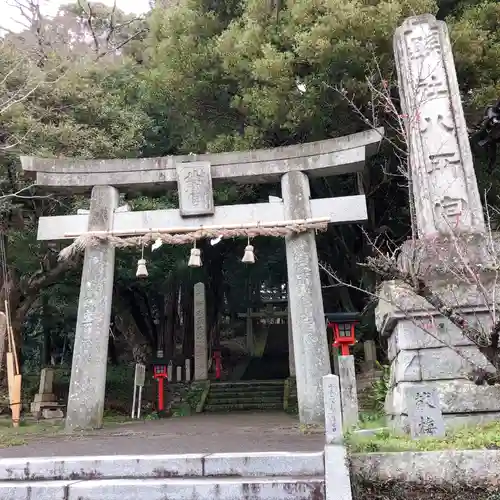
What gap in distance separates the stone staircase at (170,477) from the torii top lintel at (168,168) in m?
6.45

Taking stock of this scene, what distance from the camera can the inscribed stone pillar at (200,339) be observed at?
60.4 feet

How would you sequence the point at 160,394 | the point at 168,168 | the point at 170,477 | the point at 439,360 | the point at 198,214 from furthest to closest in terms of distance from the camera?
the point at 160,394, the point at 168,168, the point at 198,214, the point at 439,360, the point at 170,477

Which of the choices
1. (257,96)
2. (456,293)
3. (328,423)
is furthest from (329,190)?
(328,423)

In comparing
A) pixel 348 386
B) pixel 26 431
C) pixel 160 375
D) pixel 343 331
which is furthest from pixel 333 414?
pixel 160 375

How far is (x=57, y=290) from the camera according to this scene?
18094mm

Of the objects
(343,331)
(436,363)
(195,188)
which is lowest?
(436,363)

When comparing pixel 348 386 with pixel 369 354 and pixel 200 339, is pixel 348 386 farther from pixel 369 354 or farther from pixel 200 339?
pixel 200 339

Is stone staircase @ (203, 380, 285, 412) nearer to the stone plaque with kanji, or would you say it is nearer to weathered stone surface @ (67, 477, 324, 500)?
the stone plaque with kanji

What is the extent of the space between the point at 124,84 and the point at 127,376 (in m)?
9.84

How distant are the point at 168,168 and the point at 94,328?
3433 mm

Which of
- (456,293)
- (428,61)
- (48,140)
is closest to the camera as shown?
(456,293)

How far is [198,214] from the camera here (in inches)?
395

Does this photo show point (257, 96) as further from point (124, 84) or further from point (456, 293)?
point (456, 293)

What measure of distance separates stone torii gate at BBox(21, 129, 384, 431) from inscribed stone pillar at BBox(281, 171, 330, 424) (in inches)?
0.7
